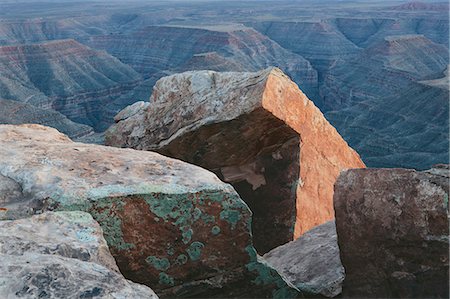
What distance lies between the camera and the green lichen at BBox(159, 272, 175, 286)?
2.93 m

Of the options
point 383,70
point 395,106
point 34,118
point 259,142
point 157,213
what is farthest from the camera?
point 383,70

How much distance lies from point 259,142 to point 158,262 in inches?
100

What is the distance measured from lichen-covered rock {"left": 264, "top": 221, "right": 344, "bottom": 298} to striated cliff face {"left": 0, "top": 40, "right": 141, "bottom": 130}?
50118 mm

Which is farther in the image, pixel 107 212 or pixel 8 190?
pixel 8 190

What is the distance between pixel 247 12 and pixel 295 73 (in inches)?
2164

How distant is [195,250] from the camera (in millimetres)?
2957

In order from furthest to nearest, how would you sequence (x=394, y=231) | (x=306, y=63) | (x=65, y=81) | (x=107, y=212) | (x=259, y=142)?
(x=306, y=63), (x=65, y=81), (x=259, y=142), (x=394, y=231), (x=107, y=212)

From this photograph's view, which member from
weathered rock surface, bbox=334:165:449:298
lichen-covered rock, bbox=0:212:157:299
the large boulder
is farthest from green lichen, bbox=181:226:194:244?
the large boulder

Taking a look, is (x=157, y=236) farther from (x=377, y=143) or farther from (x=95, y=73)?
(x=95, y=73)

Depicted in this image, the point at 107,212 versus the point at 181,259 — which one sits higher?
the point at 107,212

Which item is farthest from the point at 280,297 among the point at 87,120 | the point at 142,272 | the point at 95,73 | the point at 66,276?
the point at 95,73

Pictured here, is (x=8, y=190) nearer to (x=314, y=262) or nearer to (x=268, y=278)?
(x=268, y=278)

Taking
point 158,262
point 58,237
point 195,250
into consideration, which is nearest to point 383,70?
point 195,250

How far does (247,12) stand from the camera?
119m
